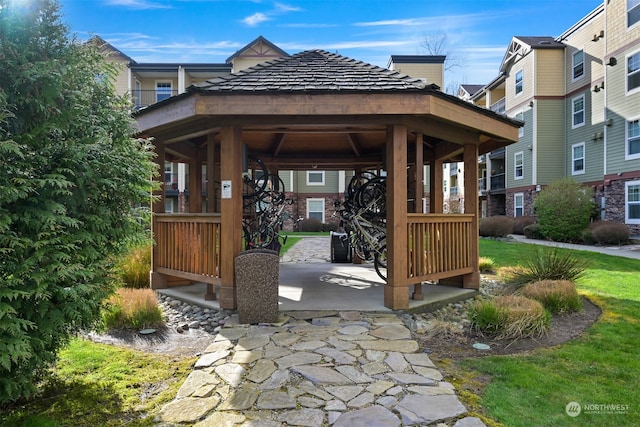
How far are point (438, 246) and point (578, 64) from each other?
1872cm

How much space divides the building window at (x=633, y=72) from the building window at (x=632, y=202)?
12.3ft

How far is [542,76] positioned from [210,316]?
851 inches

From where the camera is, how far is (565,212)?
14.9m

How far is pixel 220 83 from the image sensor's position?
4.82 m

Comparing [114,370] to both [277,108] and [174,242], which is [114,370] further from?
[277,108]

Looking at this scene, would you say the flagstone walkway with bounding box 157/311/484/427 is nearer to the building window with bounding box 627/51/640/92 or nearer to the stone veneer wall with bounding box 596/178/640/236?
the stone veneer wall with bounding box 596/178/640/236

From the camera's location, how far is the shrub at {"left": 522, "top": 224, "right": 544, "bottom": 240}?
53.8ft

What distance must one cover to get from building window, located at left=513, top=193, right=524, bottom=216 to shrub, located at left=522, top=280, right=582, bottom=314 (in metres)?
18.0

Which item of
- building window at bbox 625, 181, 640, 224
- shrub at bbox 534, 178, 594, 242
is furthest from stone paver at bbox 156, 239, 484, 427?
building window at bbox 625, 181, 640, 224

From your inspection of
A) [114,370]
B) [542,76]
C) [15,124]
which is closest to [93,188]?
[15,124]

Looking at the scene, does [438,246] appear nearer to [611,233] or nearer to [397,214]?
[397,214]

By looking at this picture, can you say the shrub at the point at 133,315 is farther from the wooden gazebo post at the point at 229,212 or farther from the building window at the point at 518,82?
the building window at the point at 518,82

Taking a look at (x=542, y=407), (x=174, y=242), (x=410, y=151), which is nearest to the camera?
(x=542, y=407)

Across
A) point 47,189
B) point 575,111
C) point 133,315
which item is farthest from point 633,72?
point 47,189
